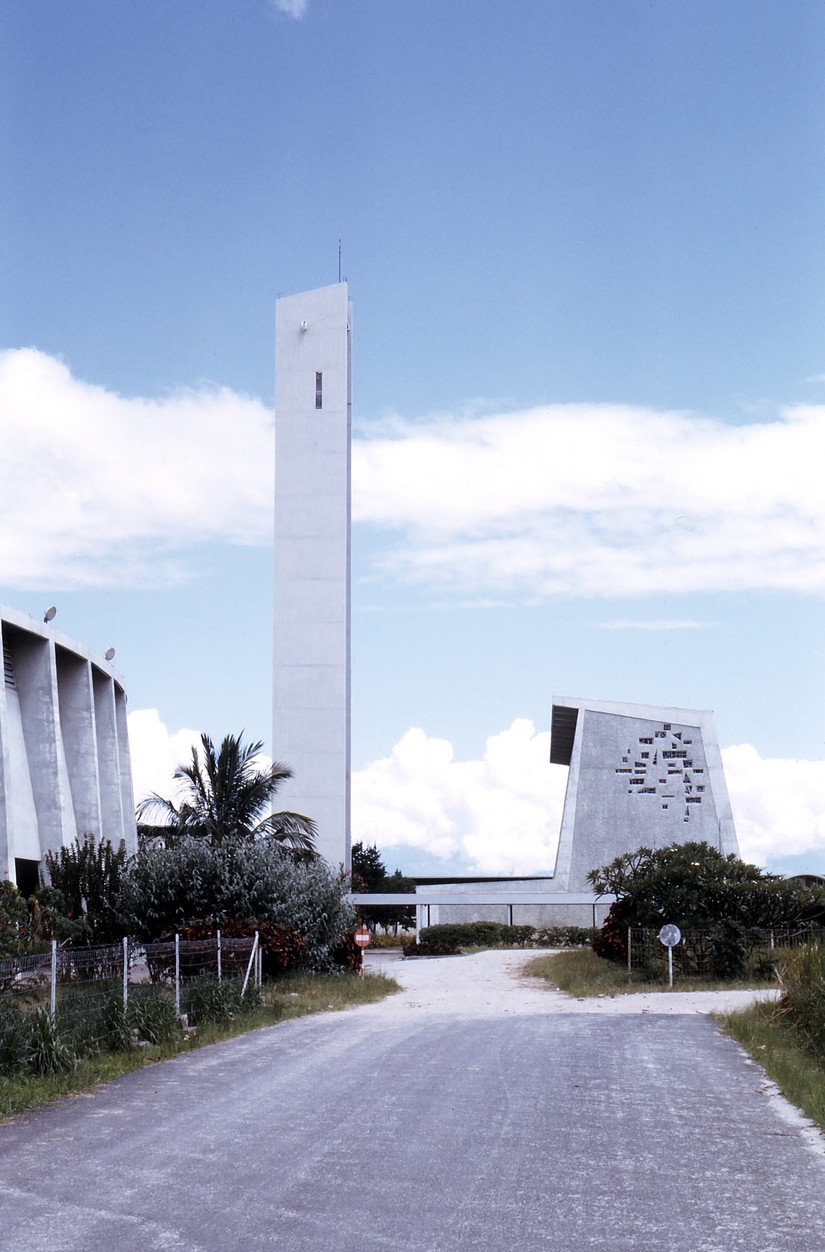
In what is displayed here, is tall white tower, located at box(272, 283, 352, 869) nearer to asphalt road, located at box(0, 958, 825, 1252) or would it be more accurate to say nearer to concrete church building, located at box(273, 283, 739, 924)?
concrete church building, located at box(273, 283, 739, 924)

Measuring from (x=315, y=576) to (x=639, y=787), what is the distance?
1683cm

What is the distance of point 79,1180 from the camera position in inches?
317

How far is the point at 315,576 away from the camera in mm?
57312

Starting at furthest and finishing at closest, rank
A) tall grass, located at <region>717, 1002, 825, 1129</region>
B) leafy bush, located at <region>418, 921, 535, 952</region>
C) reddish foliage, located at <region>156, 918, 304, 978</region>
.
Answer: leafy bush, located at <region>418, 921, 535, 952</region>
reddish foliage, located at <region>156, 918, 304, 978</region>
tall grass, located at <region>717, 1002, 825, 1129</region>

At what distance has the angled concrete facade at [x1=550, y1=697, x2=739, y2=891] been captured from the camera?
5228cm

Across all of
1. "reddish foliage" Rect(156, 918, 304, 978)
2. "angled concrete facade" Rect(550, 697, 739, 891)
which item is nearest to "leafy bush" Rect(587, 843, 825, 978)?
"reddish foliage" Rect(156, 918, 304, 978)

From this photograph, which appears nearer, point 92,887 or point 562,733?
point 92,887

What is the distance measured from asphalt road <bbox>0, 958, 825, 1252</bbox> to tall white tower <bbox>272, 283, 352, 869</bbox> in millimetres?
41691

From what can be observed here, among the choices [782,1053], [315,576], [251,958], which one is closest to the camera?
[782,1053]

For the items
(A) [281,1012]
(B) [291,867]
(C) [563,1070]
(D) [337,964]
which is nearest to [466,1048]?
(C) [563,1070]

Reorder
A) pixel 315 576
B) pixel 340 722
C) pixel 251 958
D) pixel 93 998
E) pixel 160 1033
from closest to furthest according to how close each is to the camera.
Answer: pixel 93 998 < pixel 160 1033 < pixel 251 958 < pixel 340 722 < pixel 315 576

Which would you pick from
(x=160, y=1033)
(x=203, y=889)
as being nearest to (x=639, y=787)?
(x=203, y=889)

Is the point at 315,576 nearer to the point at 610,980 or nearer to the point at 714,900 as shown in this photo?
the point at 714,900

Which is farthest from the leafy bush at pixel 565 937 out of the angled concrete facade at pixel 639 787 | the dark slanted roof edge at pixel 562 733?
the dark slanted roof edge at pixel 562 733
